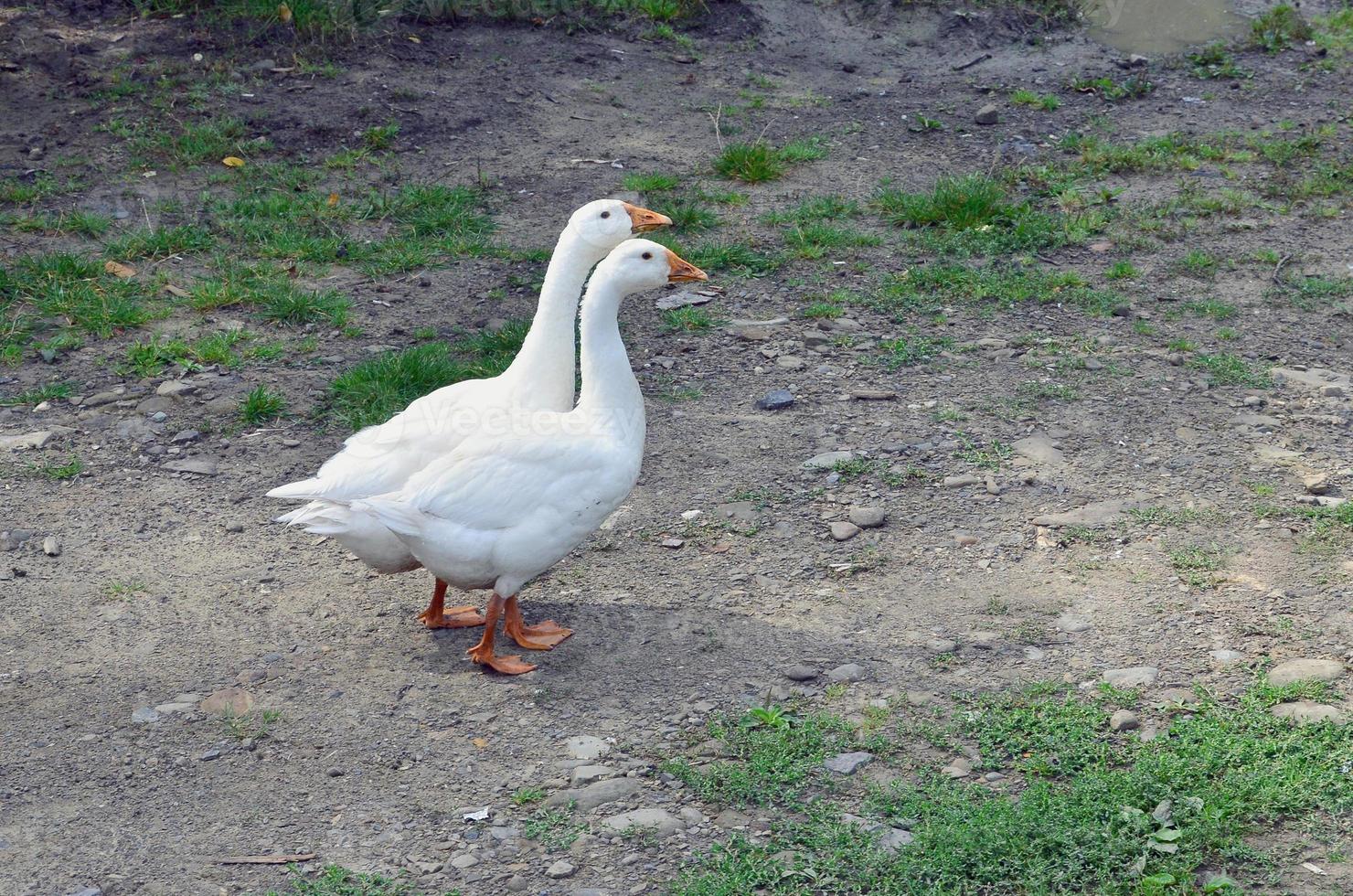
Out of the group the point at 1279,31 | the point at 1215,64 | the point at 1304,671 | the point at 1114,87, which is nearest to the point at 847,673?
the point at 1304,671

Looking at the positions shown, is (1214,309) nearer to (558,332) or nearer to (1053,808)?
(558,332)

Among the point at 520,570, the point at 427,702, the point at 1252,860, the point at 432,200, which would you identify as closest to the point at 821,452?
the point at 520,570

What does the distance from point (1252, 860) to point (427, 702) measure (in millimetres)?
2436

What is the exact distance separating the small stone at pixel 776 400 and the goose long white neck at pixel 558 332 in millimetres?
1266

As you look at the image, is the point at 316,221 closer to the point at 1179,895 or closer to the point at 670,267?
the point at 670,267

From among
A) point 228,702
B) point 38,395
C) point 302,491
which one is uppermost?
point 302,491

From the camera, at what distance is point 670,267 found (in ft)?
15.3

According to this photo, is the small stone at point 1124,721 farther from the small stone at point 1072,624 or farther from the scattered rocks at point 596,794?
the scattered rocks at point 596,794

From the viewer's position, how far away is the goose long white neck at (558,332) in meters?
4.89

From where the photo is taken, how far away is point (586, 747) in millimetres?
3977

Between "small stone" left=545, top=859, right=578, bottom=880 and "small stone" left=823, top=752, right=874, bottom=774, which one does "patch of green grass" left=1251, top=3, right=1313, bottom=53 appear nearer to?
"small stone" left=823, top=752, right=874, bottom=774

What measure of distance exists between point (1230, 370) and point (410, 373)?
3776mm

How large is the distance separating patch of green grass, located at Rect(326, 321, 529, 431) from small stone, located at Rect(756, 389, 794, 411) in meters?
1.21

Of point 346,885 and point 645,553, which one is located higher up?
point 645,553
